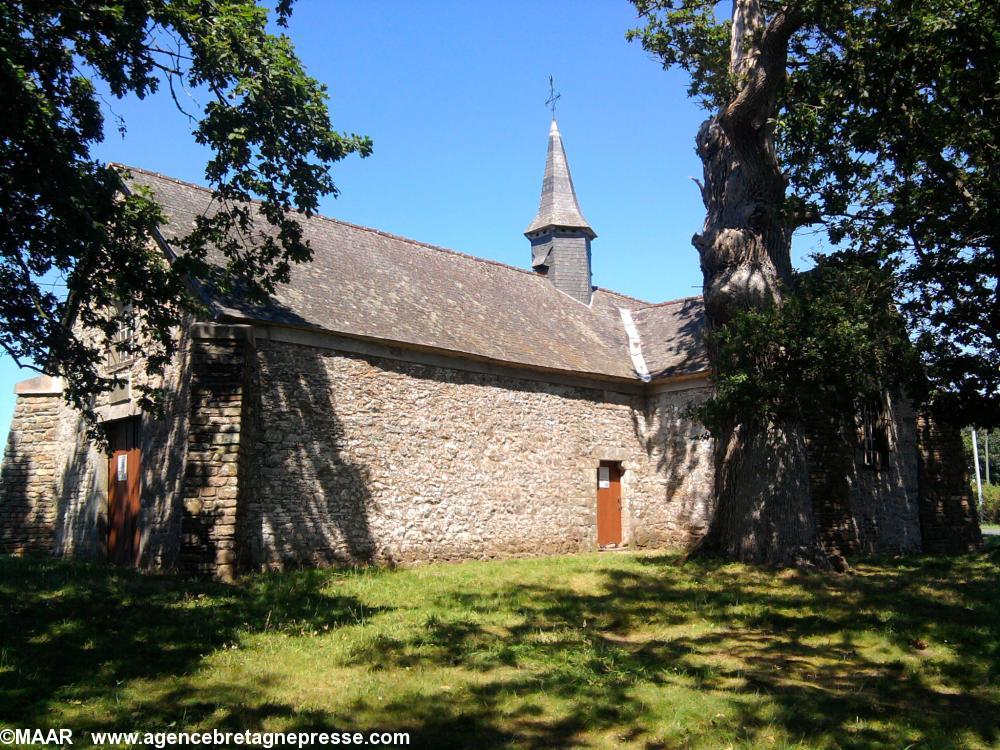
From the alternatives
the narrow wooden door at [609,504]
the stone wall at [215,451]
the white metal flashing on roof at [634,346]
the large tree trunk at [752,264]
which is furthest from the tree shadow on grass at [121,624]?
the white metal flashing on roof at [634,346]

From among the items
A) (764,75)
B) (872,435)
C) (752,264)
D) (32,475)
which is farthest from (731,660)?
(32,475)

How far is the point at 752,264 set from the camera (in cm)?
1188

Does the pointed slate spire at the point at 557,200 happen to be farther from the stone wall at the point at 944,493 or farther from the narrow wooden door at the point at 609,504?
the stone wall at the point at 944,493

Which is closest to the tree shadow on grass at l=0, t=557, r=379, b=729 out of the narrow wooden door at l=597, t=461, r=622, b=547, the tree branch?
the narrow wooden door at l=597, t=461, r=622, b=547

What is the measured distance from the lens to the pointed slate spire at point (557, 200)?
22.2 metres

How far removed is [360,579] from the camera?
11352 millimetres

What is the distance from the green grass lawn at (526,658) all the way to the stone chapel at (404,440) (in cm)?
184

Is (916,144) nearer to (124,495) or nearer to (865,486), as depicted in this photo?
(865,486)

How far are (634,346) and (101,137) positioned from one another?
1332 centimetres

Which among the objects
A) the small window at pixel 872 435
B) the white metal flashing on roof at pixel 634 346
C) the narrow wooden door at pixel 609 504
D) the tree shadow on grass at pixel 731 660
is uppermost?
the white metal flashing on roof at pixel 634 346

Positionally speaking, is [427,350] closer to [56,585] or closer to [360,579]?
[360,579]

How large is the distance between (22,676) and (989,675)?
7738mm

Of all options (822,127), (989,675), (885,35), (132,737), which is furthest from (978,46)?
(132,737)

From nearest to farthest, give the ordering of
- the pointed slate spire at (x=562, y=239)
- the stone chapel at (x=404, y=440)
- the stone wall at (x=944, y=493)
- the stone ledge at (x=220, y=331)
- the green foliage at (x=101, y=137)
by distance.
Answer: the green foliage at (x=101, y=137)
the stone ledge at (x=220, y=331)
the stone chapel at (x=404, y=440)
the stone wall at (x=944, y=493)
the pointed slate spire at (x=562, y=239)
